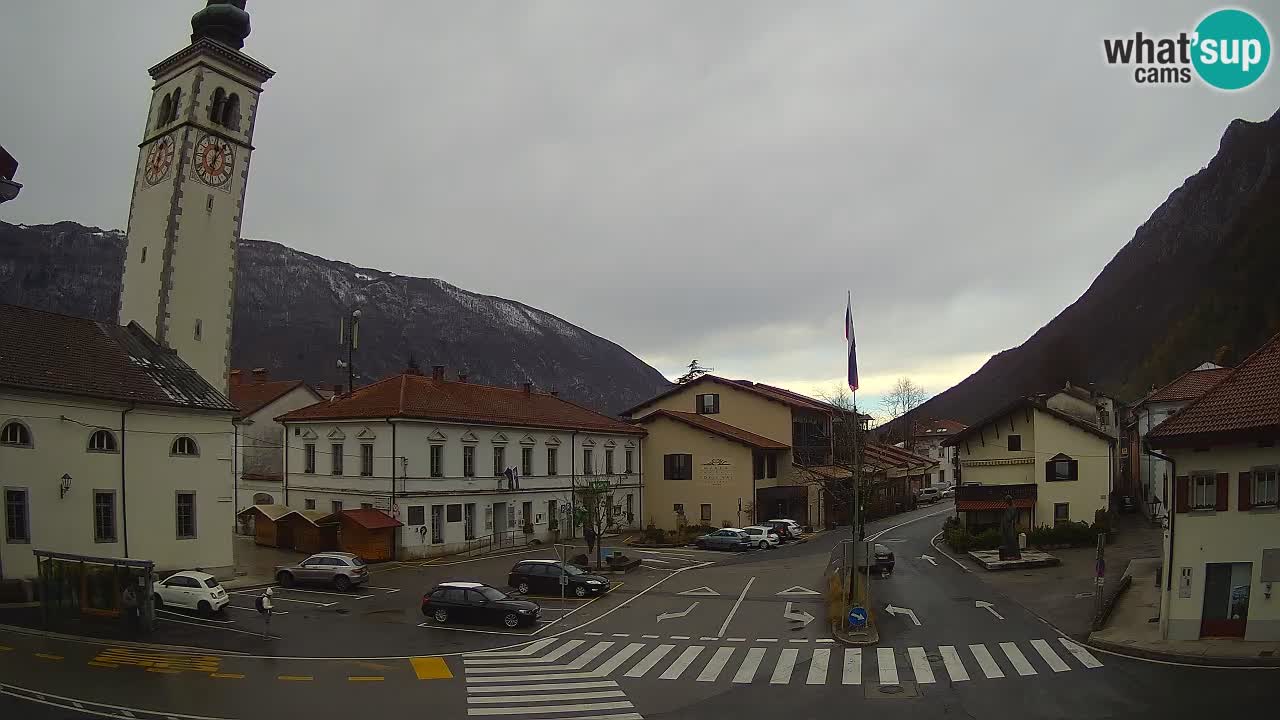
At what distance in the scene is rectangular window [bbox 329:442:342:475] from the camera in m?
47.6

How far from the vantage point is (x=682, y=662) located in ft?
75.7

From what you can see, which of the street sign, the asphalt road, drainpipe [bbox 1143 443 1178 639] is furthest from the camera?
the street sign

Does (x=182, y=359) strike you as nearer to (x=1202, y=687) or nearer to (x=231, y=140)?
(x=231, y=140)

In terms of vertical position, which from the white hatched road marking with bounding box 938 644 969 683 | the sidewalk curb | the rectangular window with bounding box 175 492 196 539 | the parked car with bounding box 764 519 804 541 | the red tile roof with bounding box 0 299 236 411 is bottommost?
the parked car with bounding box 764 519 804 541

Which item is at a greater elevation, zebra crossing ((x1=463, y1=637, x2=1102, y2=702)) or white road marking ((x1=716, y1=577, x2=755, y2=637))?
zebra crossing ((x1=463, y1=637, x2=1102, y2=702))

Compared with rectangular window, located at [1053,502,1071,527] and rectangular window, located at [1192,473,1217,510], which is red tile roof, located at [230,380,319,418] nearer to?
rectangular window, located at [1053,502,1071,527]

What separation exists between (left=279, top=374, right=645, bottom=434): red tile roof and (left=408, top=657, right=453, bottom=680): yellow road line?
2305 cm

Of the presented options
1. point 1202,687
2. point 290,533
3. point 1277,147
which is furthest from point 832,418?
point 1277,147

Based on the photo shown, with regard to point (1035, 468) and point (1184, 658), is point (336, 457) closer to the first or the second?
point (1184, 658)

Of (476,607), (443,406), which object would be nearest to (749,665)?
(476,607)

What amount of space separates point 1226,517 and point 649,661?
53.1 feet

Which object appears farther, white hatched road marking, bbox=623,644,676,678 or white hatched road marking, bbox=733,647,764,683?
white hatched road marking, bbox=623,644,676,678

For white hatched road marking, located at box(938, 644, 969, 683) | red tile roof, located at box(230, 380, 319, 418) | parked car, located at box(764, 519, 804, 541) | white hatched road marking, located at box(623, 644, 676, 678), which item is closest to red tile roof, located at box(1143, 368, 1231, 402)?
parked car, located at box(764, 519, 804, 541)

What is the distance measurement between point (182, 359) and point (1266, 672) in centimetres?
4331
